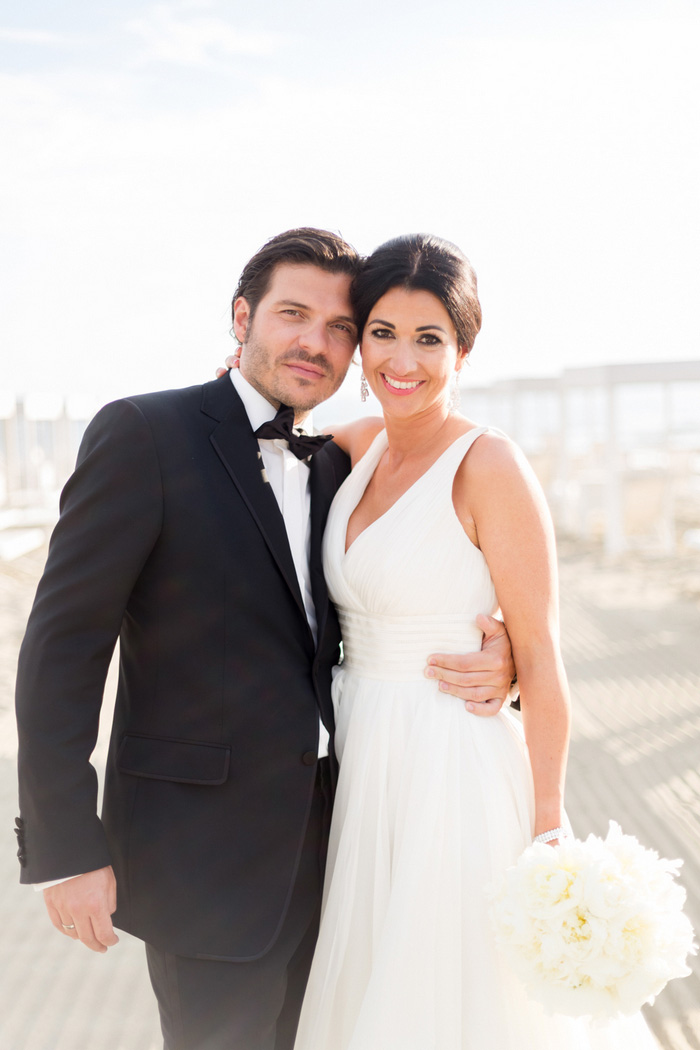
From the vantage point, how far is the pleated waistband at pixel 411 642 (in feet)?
7.48

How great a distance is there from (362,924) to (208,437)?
131cm

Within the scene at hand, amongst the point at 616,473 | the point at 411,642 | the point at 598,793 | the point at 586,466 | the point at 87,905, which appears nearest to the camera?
the point at 87,905

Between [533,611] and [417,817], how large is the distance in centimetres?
60

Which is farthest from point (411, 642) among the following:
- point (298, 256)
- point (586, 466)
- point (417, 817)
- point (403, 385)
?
point (586, 466)

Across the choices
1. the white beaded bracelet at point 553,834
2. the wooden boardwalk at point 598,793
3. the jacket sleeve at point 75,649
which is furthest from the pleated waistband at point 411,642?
the wooden boardwalk at point 598,793

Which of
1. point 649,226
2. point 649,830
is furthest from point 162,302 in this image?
point 649,830

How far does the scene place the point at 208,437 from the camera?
2059mm

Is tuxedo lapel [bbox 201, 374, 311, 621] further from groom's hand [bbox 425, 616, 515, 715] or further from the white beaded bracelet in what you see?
the white beaded bracelet

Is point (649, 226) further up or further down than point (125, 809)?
further up

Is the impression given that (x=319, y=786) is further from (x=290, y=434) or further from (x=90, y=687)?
(x=290, y=434)

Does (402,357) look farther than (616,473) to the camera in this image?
No

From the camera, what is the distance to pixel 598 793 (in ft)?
16.9

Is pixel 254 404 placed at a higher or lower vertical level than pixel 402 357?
lower

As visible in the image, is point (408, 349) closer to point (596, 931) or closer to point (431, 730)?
point (431, 730)
